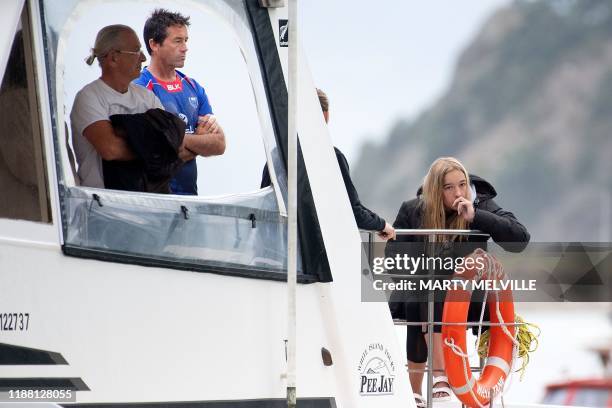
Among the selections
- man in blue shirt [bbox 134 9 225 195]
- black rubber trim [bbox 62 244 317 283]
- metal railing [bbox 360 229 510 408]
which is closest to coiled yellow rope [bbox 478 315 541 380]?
metal railing [bbox 360 229 510 408]

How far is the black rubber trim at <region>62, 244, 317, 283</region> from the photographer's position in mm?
4602

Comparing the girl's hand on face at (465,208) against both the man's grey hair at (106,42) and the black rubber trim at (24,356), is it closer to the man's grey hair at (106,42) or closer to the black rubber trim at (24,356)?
the man's grey hair at (106,42)

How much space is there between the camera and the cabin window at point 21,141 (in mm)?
4613

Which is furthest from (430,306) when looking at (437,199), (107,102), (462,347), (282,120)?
(107,102)

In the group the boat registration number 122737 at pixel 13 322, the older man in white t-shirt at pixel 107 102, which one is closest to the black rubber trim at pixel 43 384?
the boat registration number 122737 at pixel 13 322

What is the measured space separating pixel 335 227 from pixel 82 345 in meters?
1.20

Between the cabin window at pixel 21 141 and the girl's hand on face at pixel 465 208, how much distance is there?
2578 millimetres

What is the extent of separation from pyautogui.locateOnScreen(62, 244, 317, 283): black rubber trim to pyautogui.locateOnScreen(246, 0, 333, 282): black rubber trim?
8 cm

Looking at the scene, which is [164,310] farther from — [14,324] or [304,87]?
[304,87]

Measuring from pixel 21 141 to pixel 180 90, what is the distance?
0.74 meters

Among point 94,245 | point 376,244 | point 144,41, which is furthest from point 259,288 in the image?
point 376,244

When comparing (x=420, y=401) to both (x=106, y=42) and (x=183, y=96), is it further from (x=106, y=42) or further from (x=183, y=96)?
(x=106, y=42)

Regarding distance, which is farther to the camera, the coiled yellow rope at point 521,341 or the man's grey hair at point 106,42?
the coiled yellow rope at point 521,341

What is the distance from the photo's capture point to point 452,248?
21.7 ft
